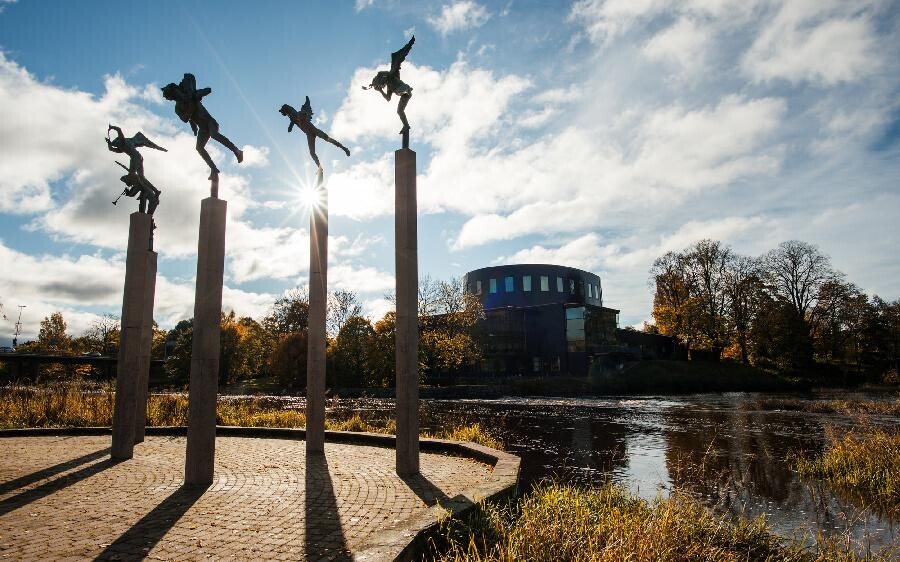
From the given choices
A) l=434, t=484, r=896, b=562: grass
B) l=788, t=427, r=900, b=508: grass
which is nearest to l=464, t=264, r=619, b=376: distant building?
l=788, t=427, r=900, b=508: grass

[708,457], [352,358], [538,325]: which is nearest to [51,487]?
[708,457]

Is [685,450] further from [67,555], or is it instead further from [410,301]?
[67,555]

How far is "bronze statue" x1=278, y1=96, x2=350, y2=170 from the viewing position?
1013cm

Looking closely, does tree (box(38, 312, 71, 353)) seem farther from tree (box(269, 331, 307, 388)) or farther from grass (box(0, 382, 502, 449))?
grass (box(0, 382, 502, 449))

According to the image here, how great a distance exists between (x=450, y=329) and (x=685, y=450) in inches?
1393

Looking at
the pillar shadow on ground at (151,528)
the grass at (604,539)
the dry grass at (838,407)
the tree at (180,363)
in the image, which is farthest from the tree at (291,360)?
the grass at (604,539)

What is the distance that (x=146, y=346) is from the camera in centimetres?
1012

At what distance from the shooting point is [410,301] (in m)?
7.96

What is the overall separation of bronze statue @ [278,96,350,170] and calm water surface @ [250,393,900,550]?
7.58 metres

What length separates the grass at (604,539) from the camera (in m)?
4.09

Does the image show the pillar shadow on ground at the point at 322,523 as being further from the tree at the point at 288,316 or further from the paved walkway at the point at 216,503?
the tree at the point at 288,316

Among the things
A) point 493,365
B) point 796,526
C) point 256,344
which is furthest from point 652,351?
point 796,526

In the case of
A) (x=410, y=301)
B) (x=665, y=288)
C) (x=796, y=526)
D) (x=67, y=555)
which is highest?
(x=665, y=288)

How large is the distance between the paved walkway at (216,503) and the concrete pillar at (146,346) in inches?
42.8
